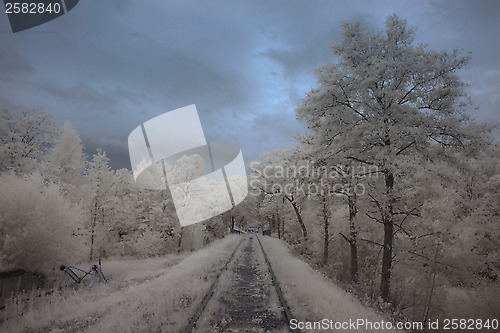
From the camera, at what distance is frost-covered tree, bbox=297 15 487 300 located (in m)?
7.74

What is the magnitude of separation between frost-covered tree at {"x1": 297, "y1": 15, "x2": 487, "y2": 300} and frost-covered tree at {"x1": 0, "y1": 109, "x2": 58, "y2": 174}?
1017 inches

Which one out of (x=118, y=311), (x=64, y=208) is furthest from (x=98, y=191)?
(x=118, y=311)

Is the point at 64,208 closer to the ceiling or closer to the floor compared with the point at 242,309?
closer to the ceiling

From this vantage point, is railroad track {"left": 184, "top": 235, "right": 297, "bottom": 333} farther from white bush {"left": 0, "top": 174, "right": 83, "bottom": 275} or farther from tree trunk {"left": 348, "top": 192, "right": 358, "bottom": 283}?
white bush {"left": 0, "top": 174, "right": 83, "bottom": 275}

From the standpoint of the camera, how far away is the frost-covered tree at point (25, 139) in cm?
2203

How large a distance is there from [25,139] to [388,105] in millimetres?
29706

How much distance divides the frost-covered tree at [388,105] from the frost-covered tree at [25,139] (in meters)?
25.8

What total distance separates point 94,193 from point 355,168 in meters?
26.6

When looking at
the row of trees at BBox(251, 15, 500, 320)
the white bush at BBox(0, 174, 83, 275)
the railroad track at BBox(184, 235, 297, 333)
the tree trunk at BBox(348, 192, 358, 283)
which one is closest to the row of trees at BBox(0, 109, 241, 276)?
the white bush at BBox(0, 174, 83, 275)

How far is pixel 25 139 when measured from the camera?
23.4 metres

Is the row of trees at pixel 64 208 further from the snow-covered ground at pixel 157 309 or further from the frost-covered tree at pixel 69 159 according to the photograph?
the snow-covered ground at pixel 157 309

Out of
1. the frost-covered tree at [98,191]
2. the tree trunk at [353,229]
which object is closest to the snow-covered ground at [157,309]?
the tree trunk at [353,229]

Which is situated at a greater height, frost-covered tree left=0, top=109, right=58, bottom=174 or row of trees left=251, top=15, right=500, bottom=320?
frost-covered tree left=0, top=109, right=58, bottom=174

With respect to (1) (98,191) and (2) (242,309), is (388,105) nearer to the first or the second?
(2) (242,309)
